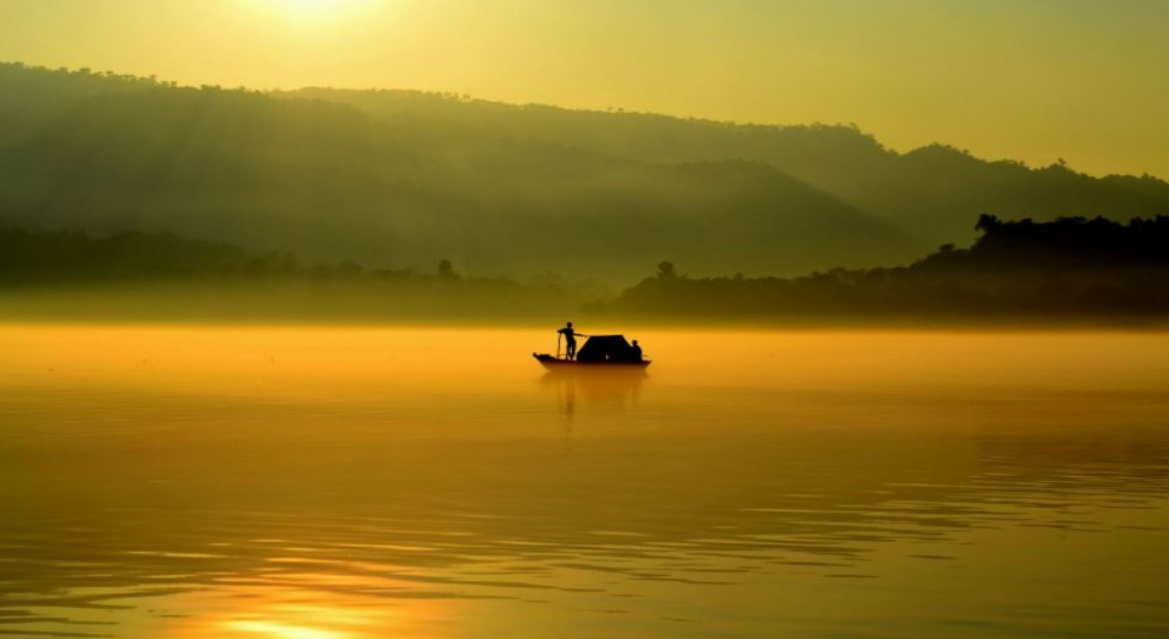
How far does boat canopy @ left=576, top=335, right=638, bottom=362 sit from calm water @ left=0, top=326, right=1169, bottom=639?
3075 cm

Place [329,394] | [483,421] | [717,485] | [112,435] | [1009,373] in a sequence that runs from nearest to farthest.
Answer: [717,485] < [112,435] < [483,421] < [329,394] < [1009,373]

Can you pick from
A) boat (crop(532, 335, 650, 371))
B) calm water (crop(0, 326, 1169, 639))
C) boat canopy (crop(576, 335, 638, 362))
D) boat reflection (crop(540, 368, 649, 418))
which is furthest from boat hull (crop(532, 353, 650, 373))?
calm water (crop(0, 326, 1169, 639))

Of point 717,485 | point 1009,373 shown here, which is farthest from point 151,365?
point 717,485

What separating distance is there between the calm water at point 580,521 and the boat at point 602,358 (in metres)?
29.8

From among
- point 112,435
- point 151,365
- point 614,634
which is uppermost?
point 151,365

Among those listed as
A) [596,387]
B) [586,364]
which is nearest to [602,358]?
[586,364]

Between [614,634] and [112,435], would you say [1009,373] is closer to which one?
[112,435]

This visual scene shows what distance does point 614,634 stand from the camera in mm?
20891

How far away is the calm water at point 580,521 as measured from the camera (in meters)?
22.1

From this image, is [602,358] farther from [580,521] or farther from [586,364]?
[580,521]

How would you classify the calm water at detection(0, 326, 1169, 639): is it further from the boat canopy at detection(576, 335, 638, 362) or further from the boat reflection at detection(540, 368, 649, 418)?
the boat canopy at detection(576, 335, 638, 362)

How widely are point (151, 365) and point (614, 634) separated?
→ 10063 centimetres

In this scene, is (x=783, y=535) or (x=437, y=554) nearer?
(x=437, y=554)

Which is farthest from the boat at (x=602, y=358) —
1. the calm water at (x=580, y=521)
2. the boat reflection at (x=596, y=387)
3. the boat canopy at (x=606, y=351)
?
the calm water at (x=580, y=521)
